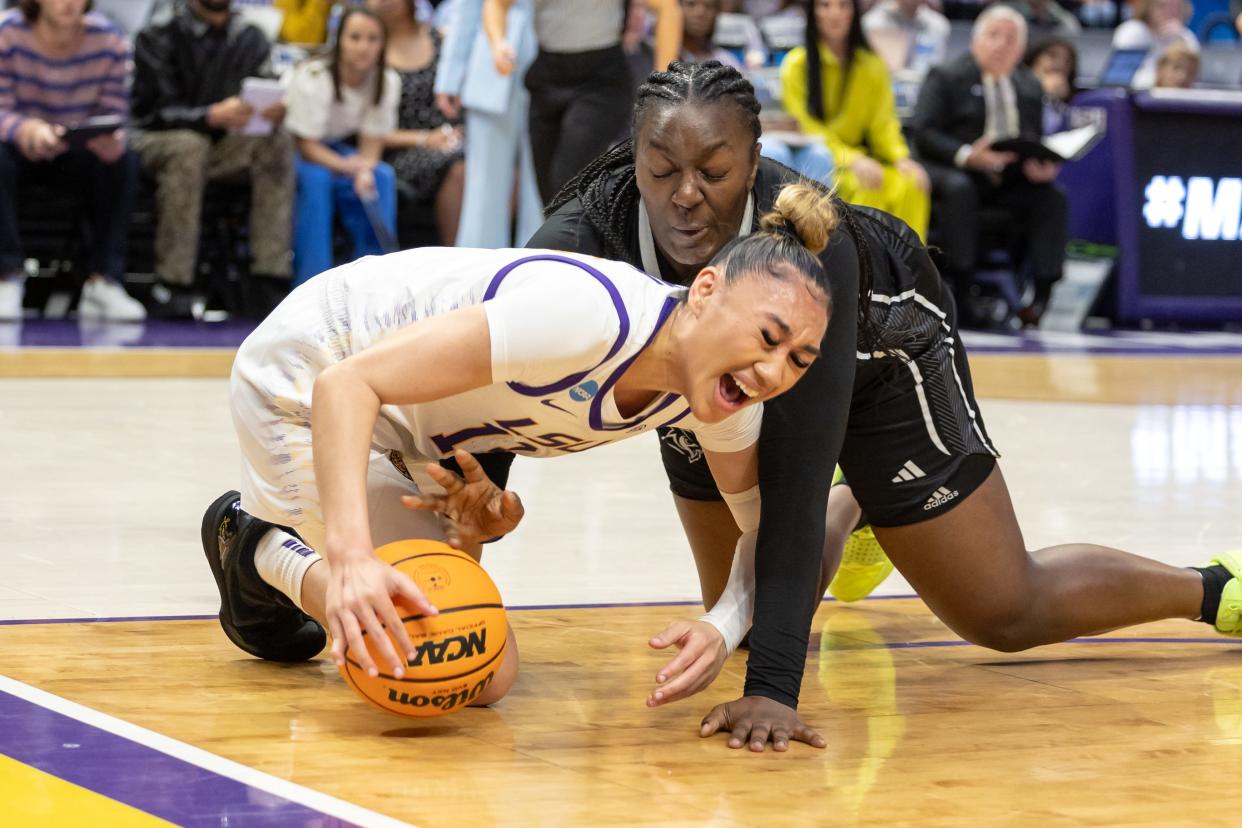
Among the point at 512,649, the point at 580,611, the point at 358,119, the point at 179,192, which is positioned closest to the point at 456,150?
the point at 358,119

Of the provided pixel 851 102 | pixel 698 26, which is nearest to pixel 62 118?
pixel 698 26

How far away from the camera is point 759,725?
2734 millimetres

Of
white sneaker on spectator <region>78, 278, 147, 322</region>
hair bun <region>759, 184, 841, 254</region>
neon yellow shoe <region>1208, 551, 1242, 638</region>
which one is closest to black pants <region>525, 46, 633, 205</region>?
white sneaker on spectator <region>78, 278, 147, 322</region>

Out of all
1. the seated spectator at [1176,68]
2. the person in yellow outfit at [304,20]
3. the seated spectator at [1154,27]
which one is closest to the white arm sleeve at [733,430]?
the person in yellow outfit at [304,20]

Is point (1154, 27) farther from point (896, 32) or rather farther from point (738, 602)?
point (738, 602)

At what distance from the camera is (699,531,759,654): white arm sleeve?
2834mm

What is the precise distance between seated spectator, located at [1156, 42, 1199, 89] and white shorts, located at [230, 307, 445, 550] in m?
9.93

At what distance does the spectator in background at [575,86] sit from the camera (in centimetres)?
692

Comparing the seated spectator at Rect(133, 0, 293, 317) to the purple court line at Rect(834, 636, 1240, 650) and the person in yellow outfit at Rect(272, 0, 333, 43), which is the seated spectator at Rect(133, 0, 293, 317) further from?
the purple court line at Rect(834, 636, 1240, 650)

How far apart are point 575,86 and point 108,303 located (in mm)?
3073

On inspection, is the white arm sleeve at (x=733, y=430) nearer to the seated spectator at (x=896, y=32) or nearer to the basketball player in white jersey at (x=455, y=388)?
the basketball player in white jersey at (x=455, y=388)

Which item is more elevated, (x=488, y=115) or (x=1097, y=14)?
(x=1097, y=14)

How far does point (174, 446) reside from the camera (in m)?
5.50

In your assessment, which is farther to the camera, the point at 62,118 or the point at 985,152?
the point at 985,152
